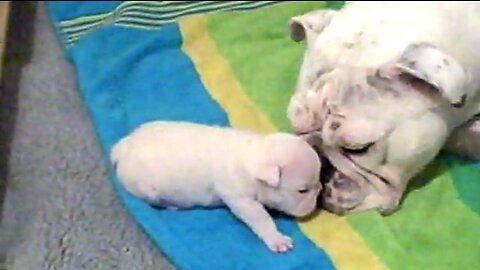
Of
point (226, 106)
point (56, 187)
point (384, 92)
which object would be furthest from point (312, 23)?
point (56, 187)

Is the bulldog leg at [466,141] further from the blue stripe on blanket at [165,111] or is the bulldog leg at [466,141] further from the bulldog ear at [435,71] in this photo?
the blue stripe on blanket at [165,111]

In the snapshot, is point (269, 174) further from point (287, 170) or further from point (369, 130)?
point (369, 130)

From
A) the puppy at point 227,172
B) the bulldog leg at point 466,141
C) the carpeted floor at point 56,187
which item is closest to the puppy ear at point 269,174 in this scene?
the puppy at point 227,172

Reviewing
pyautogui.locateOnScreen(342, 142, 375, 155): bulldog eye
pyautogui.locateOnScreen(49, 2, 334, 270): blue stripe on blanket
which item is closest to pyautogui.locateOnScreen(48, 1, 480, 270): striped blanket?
pyautogui.locateOnScreen(49, 2, 334, 270): blue stripe on blanket

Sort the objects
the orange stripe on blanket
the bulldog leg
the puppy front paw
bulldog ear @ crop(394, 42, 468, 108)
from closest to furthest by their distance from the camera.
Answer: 1. bulldog ear @ crop(394, 42, 468, 108)
2. the puppy front paw
3. the bulldog leg
4. the orange stripe on blanket

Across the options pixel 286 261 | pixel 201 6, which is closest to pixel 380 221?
pixel 286 261

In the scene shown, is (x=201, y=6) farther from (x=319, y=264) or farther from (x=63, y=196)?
(x=319, y=264)

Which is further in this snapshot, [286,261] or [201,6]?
[201,6]

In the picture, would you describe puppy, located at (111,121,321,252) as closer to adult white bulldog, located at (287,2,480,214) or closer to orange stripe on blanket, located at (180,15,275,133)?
adult white bulldog, located at (287,2,480,214)
